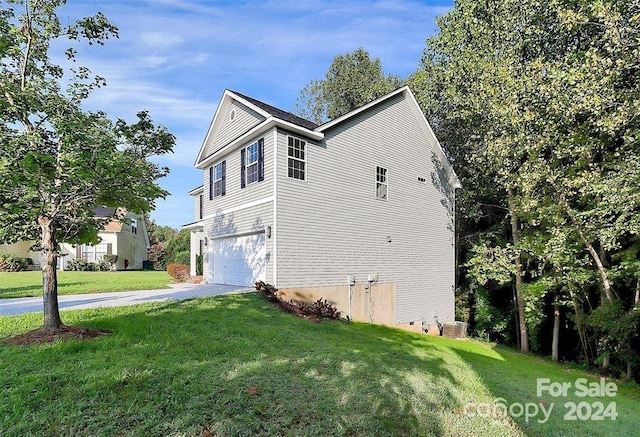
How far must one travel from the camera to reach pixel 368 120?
13828 mm

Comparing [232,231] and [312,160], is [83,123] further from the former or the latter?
[232,231]

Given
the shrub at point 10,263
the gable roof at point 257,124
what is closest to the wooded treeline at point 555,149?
the gable roof at point 257,124

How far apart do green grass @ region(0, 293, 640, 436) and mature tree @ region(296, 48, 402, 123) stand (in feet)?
73.5

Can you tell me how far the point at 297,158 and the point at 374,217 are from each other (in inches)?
156

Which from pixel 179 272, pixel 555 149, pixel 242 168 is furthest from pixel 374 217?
pixel 179 272

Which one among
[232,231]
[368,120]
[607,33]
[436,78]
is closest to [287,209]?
[232,231]

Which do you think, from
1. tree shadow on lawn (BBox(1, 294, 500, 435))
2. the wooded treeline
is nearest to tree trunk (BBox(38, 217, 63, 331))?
tree shadow on lawn (BBox(1, 294, 500, 435))

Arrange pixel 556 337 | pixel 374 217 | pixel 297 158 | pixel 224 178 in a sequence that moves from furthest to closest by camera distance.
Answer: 1. pixel 556 337
2. pixel 224 178
3. pixel 374 217
4. pixel 297 158

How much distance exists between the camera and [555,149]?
1230 centimetres

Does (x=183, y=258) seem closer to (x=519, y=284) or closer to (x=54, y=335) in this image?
(x=54, y=335)

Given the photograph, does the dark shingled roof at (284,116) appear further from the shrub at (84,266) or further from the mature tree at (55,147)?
the shrub at (84,266)

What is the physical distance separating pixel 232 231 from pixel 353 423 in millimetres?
10662

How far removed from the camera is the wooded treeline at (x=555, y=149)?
32.6ft

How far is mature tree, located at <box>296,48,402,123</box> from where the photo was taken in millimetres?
26297
